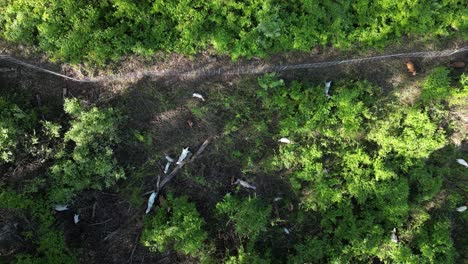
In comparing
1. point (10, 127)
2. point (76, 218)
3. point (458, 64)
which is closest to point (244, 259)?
point (76, 218)

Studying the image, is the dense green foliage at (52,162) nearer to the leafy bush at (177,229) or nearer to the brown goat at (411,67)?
→ the leafy bush at (177,229)

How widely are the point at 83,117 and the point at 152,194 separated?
225cm

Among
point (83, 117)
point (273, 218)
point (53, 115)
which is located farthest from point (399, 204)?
point (53, 115)

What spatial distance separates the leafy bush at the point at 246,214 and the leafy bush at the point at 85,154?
2.35 m

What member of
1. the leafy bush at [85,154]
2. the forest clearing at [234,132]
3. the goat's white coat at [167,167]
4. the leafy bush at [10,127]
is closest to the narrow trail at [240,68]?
the forest clearing at [234,132]

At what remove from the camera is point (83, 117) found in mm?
7723

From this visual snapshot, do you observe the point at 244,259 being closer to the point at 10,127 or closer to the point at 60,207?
the point at 60,207

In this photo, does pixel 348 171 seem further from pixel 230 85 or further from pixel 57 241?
pixel 57 241

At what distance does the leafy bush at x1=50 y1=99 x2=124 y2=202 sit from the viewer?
7.73 meters

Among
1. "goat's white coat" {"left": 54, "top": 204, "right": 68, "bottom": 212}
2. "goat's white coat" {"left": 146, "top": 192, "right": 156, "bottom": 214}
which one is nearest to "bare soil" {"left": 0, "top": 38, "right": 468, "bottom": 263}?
"goat's white coat" {"left": 146, "top": 192, "right": 156, "bottom": 214}

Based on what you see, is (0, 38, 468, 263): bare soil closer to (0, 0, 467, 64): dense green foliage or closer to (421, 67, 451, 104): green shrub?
(421, 67, 451, 104): green shrub

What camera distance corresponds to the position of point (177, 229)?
793 centimetres

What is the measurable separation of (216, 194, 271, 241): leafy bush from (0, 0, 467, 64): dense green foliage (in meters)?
3.14

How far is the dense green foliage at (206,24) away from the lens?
7664 millimetres
